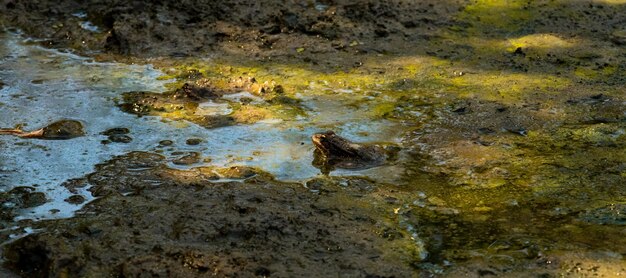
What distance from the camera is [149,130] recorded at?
392cm

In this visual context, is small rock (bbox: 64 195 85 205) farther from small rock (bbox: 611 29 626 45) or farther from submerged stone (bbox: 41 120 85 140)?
small rock (bbox: 611 29 626 45)

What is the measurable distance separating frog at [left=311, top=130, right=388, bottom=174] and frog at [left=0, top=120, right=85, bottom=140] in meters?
1.08

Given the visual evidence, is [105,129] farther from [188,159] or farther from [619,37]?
[619,37]

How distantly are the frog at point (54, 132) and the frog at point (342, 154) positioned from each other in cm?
108

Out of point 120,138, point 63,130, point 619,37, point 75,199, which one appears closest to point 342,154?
point 120,138

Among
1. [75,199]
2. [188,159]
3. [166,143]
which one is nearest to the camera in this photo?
[75,199]

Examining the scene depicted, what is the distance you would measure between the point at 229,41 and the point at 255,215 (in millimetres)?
2168

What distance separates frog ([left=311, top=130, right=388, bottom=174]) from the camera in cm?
360

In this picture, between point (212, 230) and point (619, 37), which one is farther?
point (619, 37)

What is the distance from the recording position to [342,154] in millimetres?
3641

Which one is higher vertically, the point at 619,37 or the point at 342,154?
the point at 619,37

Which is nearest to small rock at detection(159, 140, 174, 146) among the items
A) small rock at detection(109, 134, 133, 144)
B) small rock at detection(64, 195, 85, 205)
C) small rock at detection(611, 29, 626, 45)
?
small rock at detection(109, 134, 133, 144)

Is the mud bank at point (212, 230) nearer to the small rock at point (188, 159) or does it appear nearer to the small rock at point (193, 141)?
the small rock at point (188, 159)

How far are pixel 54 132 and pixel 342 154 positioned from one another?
1290 mm
